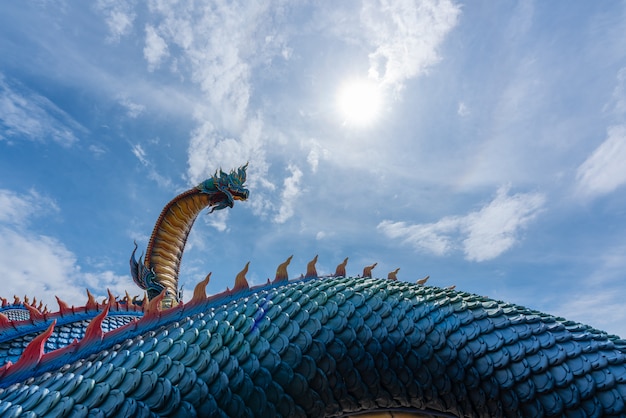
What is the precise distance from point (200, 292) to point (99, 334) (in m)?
0.92

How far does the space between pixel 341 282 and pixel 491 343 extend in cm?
143

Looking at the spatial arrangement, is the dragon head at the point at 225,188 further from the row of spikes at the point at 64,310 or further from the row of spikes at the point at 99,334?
the row of spikes at the point at 99,334

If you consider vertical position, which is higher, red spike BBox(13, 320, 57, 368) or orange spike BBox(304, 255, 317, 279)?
orange spike BBox(304, 255, 317, 279)

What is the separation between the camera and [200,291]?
3609 mm

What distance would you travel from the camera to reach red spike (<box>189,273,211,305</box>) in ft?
11.5

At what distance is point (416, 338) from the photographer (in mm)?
3182

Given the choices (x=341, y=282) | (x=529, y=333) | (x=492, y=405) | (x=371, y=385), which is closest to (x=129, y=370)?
(x=371, y=385)

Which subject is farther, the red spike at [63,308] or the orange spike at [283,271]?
the red spike at [63,308]

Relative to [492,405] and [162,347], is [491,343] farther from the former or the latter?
[162,347]

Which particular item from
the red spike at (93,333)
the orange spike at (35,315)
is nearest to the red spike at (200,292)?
the red spike at (93,333)

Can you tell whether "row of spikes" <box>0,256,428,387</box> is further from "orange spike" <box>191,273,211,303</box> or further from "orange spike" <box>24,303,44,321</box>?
"orange spike" <box>24,303,44,321</box>

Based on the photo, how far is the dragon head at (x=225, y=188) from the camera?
35.2ft

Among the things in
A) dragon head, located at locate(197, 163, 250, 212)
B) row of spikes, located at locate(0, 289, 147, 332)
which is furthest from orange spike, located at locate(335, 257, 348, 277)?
dragon head, located at locate(197, 163, 250, 212)

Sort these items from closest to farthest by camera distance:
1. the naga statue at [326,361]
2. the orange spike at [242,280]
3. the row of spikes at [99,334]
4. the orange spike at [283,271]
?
the naga statue at [326,361] < the row of spikes at [99,334] < the orange spike at [242,280] < the orange spike at [283,271]
